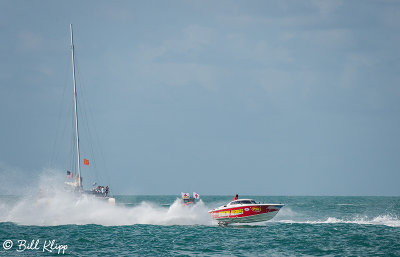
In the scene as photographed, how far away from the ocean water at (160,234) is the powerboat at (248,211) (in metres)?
1.05

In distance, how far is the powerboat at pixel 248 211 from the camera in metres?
45.1

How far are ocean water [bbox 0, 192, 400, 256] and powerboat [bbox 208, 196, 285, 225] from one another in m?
1.05

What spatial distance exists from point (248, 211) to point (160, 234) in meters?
8.89

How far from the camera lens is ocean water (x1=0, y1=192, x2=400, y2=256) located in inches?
1292

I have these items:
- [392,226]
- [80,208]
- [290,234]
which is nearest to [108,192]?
[80,208]

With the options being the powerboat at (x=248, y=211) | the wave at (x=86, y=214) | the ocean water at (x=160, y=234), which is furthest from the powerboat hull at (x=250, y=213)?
the wave at (x=86, y=214)

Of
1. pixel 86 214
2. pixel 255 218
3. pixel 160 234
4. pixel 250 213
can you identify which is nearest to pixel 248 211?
pixel 250 213

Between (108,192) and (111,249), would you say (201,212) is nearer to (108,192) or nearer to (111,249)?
(108,192)

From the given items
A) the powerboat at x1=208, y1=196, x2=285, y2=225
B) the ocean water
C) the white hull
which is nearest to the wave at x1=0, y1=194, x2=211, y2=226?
the ocean water

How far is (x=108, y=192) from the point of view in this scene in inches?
2613

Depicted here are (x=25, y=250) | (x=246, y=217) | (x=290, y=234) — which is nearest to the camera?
(x=25, y=250)

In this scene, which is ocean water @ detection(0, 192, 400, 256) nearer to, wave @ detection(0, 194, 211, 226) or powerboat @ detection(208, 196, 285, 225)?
wave @ detection(0, 194, 211, 226)

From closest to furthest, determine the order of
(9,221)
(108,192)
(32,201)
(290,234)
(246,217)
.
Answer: (290,234) < (246,217) < (9,221) < (32,201) < (108,192)

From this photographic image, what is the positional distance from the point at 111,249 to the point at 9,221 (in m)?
24.1
